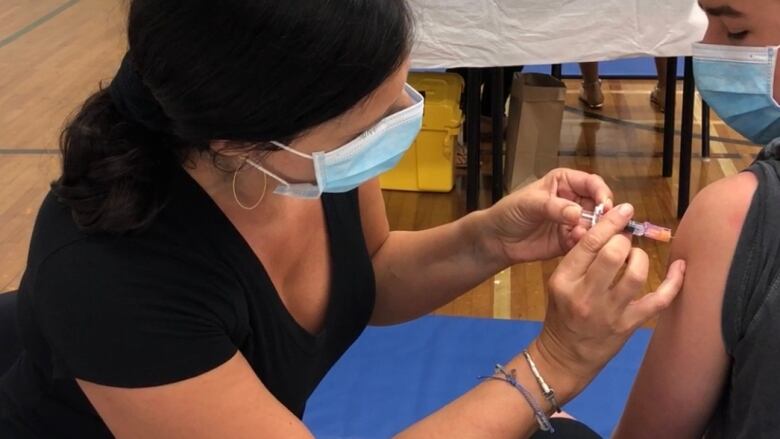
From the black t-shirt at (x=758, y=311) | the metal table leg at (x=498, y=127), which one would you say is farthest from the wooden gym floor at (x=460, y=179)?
the black t-shirt at (x=758, y=311)

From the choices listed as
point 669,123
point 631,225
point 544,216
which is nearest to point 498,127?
point 669,123

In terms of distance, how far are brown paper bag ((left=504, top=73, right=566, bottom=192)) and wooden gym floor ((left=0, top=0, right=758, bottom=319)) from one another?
20 cm

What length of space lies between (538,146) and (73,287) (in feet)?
8.10

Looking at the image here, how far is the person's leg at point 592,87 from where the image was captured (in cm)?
408

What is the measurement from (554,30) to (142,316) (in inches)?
76.8

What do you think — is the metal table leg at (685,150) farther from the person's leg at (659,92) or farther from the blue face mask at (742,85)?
the blue face mask at (742,85)

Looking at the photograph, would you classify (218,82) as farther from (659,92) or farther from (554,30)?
(659,92)

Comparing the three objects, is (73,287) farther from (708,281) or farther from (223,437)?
(708,281)

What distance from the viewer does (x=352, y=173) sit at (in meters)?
1.15

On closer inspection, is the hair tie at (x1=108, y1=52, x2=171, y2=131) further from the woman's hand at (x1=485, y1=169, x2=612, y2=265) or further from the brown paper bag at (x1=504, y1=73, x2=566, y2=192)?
the brown paper bag at (x1=504, y1=73, x2=566, y2=192)

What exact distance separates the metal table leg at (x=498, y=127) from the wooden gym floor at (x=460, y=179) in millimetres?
151

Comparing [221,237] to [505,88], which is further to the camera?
[505,88]

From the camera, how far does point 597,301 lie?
3.32 ft

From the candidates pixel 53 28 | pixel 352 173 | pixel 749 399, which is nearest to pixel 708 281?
pixel 749 399
